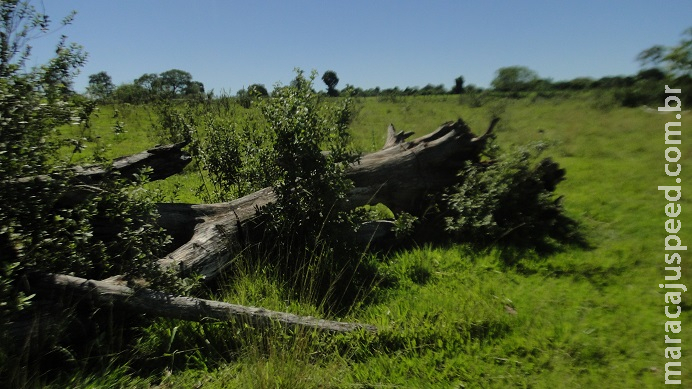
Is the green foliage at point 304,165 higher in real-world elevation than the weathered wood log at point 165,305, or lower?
higher

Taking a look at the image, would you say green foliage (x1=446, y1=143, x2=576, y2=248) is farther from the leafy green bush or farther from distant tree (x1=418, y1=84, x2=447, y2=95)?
distant tree (x1=418, y1=84, x2=447, y2=95)

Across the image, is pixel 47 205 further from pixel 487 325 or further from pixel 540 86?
pixel 540 86

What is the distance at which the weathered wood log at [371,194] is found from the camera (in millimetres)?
4959

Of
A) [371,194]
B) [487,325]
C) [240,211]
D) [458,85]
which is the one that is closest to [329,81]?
[371,194]

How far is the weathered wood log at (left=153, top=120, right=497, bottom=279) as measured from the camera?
4.96 metres

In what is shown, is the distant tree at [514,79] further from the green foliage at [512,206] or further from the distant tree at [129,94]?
the distant tree at [129,94]

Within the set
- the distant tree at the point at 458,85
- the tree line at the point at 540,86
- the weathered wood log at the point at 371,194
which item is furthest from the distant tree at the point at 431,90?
the weathered wood log at the point at 371,194

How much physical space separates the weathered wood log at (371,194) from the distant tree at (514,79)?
11.0 m

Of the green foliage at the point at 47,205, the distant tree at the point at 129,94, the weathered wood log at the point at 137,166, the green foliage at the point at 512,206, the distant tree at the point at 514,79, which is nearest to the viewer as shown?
the green foliage at the point at 47,205

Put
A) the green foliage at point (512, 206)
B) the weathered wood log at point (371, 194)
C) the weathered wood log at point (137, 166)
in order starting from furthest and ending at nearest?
the green foliage at point (512, 206), the weathered wood log at point (371, 194), the weathered wood log at point (137, 166)

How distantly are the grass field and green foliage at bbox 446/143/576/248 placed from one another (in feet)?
1.37

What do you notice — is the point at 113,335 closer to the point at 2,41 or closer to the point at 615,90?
the point at 2,41

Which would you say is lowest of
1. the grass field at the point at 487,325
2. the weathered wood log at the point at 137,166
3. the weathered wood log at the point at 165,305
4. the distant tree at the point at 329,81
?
the grass field at the point at 487,325

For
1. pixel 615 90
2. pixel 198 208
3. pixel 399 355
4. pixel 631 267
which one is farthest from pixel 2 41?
pixel 615 90
